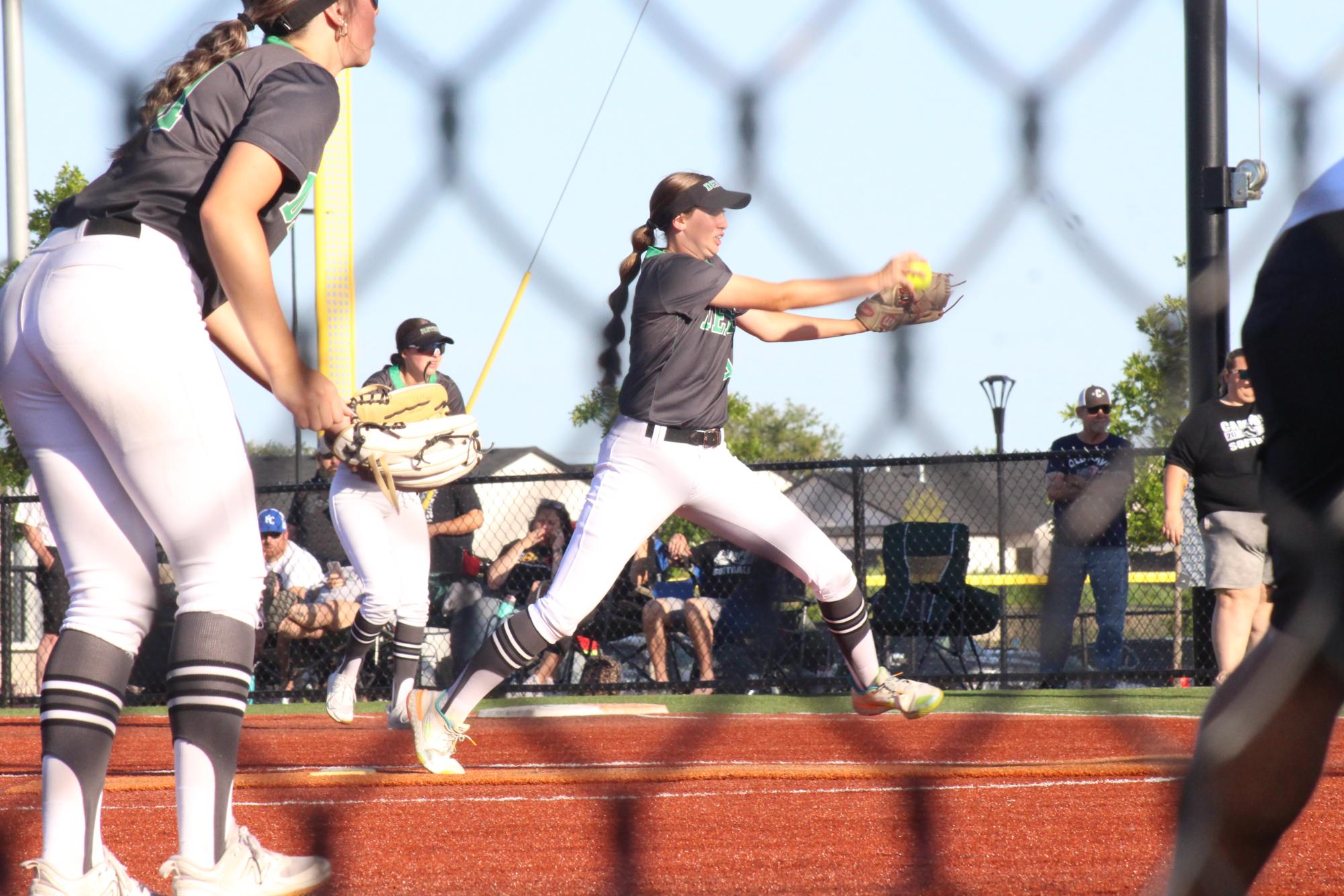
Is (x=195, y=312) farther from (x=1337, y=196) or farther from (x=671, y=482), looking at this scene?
(x=671, y=482)

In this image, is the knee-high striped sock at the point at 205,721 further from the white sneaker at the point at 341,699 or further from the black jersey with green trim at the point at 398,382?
the white sneaker at the point at 341,699

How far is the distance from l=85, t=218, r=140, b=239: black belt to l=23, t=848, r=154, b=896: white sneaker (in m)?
1.06

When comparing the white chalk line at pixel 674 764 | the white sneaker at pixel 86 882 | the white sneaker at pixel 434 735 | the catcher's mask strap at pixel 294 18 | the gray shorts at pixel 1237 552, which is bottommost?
the white chalk line at pixel 674 764

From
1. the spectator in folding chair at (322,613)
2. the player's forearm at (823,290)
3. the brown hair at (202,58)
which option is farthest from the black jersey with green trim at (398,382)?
the spectator in folding chair at (322,613)

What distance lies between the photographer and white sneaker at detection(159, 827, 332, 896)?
256 centimetres

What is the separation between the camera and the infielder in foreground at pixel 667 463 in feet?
15.5

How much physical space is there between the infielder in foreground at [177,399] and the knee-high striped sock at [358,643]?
3.74 meters

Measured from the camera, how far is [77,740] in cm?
264

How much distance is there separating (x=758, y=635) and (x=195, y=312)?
751 cm

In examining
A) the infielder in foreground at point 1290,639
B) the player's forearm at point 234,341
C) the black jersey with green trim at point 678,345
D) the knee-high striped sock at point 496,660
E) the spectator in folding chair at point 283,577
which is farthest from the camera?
the spectator in folding chair at point 283,577

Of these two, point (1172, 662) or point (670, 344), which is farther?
point (1172, 662)

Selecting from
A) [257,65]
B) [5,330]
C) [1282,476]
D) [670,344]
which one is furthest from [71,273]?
[670,344]

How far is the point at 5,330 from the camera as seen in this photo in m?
2.63

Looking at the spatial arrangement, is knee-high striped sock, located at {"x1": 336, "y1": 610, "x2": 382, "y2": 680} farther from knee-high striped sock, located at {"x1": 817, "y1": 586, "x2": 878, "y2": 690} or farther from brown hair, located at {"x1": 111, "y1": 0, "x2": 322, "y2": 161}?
brown hair, located at {"x1": 111, "y1": 0, "x2": 322, "y2": 161}
